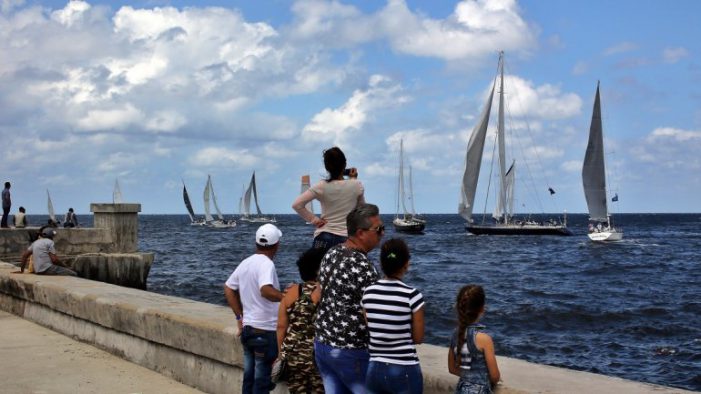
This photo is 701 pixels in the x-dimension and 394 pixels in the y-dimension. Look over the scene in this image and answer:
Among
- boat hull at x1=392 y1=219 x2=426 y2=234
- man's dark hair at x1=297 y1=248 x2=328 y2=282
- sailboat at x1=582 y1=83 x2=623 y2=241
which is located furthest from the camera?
boat hull at x1=392 y1=219 x2=426 y2=234

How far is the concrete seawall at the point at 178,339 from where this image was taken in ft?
15.2

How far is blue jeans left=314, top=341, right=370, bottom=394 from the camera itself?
167 inches

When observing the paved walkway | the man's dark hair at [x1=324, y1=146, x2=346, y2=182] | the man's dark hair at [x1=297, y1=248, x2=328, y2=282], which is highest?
the man's dark hair at [x1=324, y1=146, x2=346, y2=182]

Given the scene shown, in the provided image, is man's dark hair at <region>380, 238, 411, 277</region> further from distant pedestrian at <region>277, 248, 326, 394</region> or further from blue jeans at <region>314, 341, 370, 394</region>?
distant pedestrian at <region>277, 248, 326, 394</region>

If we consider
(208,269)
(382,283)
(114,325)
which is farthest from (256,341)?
(208,269)

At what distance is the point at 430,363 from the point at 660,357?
12.0 m

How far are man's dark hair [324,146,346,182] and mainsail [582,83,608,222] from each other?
67217mm

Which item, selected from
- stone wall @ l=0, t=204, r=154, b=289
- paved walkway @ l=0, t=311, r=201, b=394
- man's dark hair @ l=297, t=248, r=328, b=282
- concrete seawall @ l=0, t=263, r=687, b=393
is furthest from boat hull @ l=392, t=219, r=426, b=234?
man's dark hair @ l=297, t=248, r=328, b=282

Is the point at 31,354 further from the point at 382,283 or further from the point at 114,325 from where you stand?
the point at 382,283

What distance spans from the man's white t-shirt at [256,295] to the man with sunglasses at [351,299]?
2.84 ft

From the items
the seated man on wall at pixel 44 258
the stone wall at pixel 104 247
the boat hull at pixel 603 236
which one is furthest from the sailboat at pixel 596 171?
the seated man on wall at pixel 44 258

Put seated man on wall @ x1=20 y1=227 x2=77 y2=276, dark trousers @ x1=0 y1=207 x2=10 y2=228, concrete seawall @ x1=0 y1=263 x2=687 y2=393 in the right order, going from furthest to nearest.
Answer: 1. dark trousers @ x1=0 y1=207 x2=10 y2=228
2. seated man on wall @ x1=20 y1=227 x2=77 y2=276
3. concrete seawall @ x1=0 y1=263 x2=687 y2=393

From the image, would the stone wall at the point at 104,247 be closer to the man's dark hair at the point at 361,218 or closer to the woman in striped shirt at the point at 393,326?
the man's dark hair at the point at 361,218

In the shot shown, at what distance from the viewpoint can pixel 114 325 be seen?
320 inches
